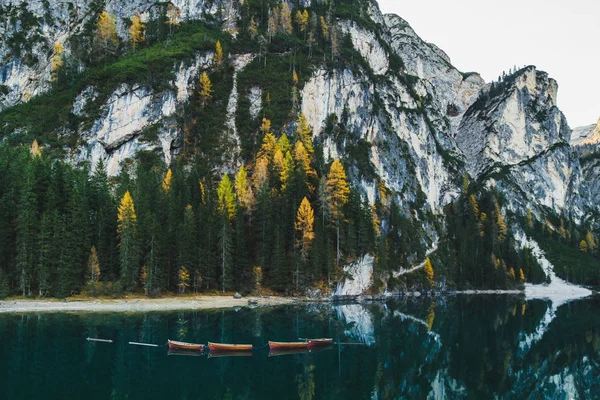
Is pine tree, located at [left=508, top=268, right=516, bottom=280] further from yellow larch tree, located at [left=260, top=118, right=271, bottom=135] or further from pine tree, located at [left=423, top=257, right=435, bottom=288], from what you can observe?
yellow larch tree, located at [left=260, top=118, right=271, bottom=135]

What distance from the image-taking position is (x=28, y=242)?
69.7 m

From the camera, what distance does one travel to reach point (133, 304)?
69625 millimetres

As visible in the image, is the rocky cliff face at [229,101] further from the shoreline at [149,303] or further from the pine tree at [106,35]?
the shoreline at [149,303]

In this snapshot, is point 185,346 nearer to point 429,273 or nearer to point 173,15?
point 429,273

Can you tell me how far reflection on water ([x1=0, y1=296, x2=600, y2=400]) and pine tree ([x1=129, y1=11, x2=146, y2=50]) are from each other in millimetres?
97224

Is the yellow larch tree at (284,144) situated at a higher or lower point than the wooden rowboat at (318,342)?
higher

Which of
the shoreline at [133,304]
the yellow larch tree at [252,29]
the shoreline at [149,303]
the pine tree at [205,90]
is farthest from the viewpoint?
the yellow larch tree at [252,29]

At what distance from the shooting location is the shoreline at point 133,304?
6347 centimetres

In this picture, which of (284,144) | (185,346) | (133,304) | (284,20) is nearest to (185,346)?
(185,346)

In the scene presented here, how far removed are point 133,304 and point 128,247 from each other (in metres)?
9.85

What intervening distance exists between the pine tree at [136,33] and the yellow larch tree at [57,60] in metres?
20.3

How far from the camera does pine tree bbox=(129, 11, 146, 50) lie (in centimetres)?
13400

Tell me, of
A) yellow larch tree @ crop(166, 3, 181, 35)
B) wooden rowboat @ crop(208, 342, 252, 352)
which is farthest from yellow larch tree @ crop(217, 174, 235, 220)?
yellow larch tree @ crop(166, 3, 181, 35)

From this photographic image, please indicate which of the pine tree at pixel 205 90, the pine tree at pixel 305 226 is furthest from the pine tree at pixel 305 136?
the pine tree at pixel 205 90
